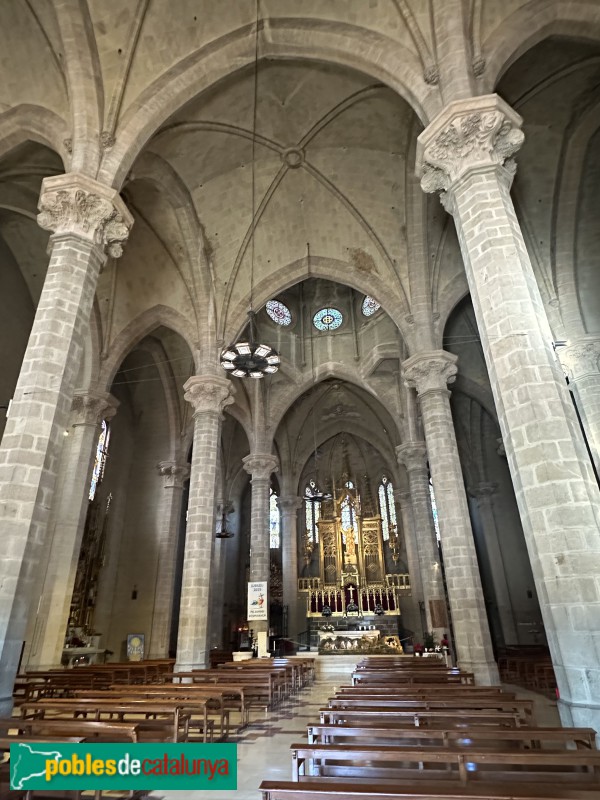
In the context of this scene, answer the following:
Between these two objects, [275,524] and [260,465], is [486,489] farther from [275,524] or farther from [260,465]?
[275,524]

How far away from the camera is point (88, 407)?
1479 centimetres

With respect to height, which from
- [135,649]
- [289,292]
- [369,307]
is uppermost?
[289,292]

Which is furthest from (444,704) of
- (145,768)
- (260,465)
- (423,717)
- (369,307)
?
(369,307)

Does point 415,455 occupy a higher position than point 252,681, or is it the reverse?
point 415,455

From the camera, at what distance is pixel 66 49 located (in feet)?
32.8

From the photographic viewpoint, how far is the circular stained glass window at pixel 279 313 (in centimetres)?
2294

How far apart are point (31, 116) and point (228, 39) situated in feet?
15.5

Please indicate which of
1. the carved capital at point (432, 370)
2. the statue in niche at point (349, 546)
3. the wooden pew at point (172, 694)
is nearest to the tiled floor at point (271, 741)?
the wooden pew at point (172, 694)

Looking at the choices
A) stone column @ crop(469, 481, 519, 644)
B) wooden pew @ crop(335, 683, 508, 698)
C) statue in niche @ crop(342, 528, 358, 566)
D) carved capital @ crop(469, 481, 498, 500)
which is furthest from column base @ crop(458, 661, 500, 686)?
statue in niche @ crop(342, 528, 358, 566)

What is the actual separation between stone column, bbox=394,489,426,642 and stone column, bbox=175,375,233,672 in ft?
40.6

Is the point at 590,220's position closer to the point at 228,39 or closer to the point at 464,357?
the point at 464,357

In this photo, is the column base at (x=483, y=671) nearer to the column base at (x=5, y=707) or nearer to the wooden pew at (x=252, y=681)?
the wooden pew at (x=252, y=681)

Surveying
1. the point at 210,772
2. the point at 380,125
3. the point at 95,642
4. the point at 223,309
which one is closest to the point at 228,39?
the point at 380,125

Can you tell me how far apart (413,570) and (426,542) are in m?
6.48
